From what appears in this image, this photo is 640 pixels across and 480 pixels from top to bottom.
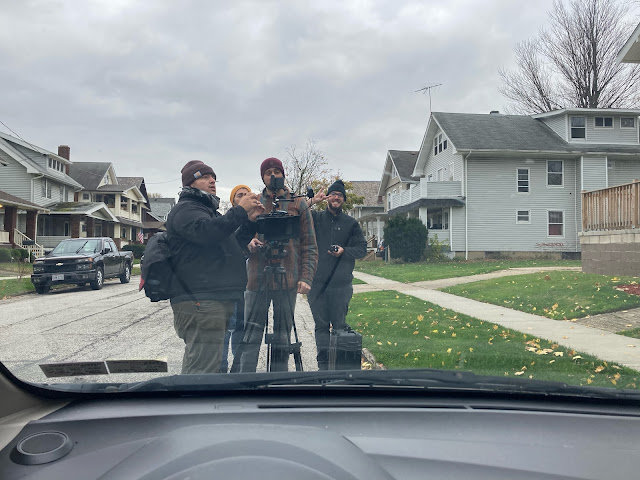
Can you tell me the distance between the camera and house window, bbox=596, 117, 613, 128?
24111 mm

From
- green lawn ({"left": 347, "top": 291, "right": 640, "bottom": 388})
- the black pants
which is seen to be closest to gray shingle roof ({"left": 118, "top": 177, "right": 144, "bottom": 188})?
the black pants

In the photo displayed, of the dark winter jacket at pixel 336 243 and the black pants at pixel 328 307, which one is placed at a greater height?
the dark winter jacket at pixel 336 243

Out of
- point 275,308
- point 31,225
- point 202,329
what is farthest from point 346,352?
point 31,225

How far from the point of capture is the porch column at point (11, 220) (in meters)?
3.66

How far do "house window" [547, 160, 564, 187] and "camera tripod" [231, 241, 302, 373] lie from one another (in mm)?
23527

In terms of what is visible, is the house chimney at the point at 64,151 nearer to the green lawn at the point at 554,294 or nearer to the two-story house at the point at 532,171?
the green lawn at the point at 554,294

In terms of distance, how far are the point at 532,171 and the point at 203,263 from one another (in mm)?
24484

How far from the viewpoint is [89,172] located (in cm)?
373

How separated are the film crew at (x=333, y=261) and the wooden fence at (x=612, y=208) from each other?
33.8ft

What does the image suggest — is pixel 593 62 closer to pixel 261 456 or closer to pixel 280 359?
pixel 280 359

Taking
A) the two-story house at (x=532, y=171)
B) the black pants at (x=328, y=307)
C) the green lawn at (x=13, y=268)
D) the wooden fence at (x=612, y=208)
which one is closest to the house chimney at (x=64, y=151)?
the green lawn at (x=13, y=268)

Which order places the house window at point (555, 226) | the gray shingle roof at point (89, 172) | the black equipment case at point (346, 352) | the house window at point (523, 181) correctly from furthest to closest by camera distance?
the house window at point (523, 181) < the house window at point (555, 226) < the gray shingle roof at point (89, 172) < the black equipment case at point (346, 352)

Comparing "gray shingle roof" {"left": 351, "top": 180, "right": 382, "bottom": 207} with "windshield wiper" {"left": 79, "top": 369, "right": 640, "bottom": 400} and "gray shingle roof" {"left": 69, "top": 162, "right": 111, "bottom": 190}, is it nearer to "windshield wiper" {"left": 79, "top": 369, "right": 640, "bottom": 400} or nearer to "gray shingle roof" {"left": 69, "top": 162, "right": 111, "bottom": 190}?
"gray shingle roof" {"left": 69, "top": 162, "right": 111, "bottom": 190}

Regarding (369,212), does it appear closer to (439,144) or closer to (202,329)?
(202,329)
